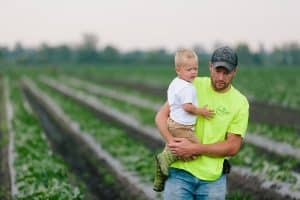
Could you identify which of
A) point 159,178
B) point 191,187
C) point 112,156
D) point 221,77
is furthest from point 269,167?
point 221,77

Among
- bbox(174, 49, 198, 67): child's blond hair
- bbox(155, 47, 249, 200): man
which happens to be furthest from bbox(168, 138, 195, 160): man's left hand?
bbox(174, 49, 198, 67): child's blond hair

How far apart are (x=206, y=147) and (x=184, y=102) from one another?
41 centimetres

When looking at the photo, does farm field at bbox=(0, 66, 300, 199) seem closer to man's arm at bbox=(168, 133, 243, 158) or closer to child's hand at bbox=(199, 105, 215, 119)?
man's arm at bbox=(168, 133, 243, 158)

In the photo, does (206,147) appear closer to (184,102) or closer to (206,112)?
(206,112)

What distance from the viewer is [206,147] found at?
14.8 ft

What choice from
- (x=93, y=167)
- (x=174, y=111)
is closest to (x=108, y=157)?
(x=93, y=167)

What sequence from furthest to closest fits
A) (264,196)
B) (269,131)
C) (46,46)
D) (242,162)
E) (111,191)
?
1. (46,46)
2. (269,131)
3. (242,162)
4. (111,191)
5. (264,196)

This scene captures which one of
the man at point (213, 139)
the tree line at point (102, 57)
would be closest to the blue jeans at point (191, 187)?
the man at point (213, 139)

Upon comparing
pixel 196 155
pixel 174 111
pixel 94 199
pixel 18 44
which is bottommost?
pixel 18 44

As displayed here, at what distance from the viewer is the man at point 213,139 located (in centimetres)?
452

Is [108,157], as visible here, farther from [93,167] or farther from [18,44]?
[18,44]

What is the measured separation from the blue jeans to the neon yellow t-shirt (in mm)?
53

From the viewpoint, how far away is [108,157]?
13.9 metres

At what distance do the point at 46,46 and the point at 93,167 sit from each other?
374 ft
